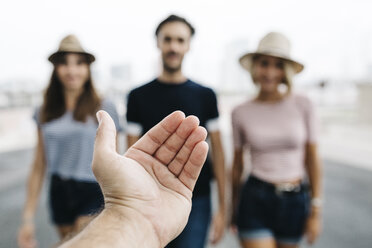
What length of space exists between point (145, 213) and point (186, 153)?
0.81ft

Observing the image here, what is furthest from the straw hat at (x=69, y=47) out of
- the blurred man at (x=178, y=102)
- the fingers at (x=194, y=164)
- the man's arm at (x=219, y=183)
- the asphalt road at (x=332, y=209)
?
the asphalt road at (x=332, y=209)

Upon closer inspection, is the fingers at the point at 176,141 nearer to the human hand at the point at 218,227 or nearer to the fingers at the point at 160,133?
the fingers at the point at 160,133

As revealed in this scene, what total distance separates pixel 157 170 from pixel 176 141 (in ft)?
0.41

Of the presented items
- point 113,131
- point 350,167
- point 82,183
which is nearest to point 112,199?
point 113,131

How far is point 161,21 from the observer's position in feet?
5.55

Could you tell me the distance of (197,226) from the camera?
5.47 ft

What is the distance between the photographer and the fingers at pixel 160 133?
0.93 metres

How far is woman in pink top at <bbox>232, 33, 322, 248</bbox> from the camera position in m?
1.65

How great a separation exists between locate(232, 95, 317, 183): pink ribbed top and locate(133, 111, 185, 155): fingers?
878 mm

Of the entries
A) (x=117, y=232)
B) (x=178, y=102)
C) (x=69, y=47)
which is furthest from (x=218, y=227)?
(x=69, y=47)

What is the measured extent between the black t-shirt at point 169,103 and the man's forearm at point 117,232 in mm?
841

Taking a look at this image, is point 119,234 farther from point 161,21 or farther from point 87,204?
point 161,21

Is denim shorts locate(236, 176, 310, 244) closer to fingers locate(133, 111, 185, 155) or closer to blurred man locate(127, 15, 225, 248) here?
blurred man locate(127, 15, 225, 248)

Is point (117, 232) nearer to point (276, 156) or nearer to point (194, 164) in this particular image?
point (194, 164)
